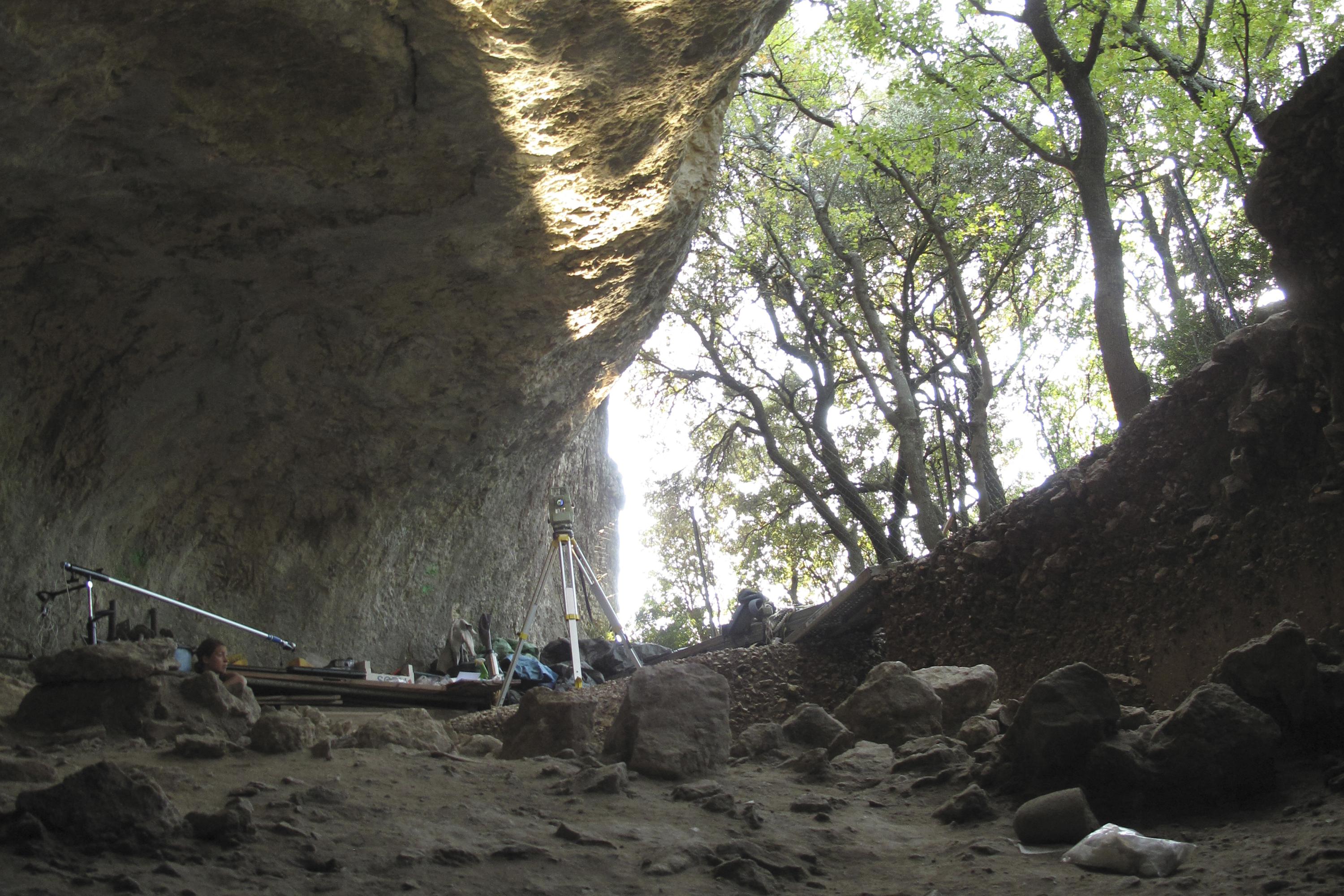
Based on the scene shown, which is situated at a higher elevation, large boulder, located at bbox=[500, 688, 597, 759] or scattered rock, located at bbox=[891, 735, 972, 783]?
large boulder, located at bbox=[500, 688, 597, 759]

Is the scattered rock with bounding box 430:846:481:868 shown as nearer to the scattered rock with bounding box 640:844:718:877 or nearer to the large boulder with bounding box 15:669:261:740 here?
the scattered rock with bounding box 640:844:718:877

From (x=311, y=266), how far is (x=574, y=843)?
4.50 m

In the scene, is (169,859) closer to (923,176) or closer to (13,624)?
(13,624)

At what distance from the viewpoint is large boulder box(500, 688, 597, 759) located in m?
3.84

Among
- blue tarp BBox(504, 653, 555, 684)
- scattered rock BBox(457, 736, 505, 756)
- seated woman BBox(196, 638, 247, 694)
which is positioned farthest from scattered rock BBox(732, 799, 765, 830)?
blue tarp BBox(504, 653, 555, 684)

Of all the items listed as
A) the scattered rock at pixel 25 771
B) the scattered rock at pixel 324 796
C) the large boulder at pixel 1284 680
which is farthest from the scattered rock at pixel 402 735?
the large boulder at pixel 1284 680

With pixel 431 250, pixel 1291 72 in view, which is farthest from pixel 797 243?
pixel 431 250

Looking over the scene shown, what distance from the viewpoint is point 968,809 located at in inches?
105

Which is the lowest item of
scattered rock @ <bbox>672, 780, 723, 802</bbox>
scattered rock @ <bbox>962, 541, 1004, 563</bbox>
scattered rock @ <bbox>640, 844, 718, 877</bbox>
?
scattered rock @ <bbox>640, 844, 718, 877</bbox>

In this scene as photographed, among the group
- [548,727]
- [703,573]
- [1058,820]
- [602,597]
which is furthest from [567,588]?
[703,573]

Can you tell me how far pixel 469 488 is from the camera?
8.73 m

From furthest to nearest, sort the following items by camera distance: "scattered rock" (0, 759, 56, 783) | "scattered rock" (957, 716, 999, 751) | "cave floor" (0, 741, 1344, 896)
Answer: "scattered rock" (957, 716, 999, 751) → "scattered rock" (0, 759, 56, 783) → "cave floor" (0, 741, 1344, 896)

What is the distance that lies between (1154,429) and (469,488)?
5829 millimetres

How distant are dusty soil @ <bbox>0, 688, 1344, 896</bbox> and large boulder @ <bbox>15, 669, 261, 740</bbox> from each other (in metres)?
0.44
